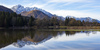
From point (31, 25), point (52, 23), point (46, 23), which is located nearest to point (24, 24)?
point (31, 25)

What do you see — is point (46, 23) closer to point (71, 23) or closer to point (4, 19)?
point (71, 23)

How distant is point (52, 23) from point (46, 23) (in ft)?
36.9

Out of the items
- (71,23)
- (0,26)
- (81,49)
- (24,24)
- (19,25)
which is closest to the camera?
(81,49)

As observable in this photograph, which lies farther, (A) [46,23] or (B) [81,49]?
(A) [46,23]

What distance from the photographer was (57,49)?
14.8 meters

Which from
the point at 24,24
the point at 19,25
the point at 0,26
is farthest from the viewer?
the point at 24,24

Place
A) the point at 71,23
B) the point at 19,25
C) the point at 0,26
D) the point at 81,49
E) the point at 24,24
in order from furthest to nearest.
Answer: the point at 71,23 < the point at 24,24 < the point at 19,25 < the point at 0,26 < the point at 81,49

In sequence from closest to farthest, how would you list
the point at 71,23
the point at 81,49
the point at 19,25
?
the point at 81,49 → the point at 19,25 → the point at 71,23

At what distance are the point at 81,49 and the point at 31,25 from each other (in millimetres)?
97936

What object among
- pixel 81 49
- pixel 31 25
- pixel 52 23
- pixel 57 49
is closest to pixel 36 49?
pixel 57 49

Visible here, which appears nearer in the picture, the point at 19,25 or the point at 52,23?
the point at 19,25

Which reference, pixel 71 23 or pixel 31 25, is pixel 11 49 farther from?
pixel 71 23

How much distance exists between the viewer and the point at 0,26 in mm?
95375

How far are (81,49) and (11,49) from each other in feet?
29.8
